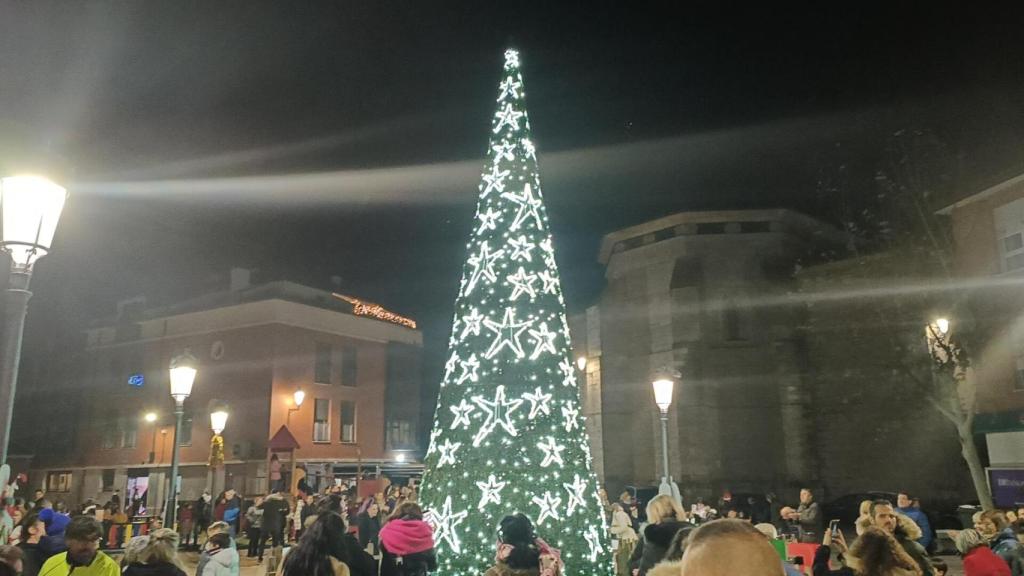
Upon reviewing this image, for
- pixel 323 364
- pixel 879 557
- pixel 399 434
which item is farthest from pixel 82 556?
pixel 399 434

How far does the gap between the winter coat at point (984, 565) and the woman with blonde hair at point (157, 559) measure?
5.69 meters

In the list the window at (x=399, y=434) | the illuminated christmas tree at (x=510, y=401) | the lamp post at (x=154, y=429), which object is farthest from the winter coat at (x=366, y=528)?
the lamp post at (x=154, y=429)

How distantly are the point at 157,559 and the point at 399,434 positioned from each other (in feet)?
111

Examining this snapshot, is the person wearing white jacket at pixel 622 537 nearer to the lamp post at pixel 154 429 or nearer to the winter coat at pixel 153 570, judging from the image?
the winter coat at pixel 153 570

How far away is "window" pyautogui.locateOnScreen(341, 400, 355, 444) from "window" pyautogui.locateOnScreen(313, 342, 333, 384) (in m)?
A: 1.61

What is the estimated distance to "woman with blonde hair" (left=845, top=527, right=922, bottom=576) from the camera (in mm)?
3900

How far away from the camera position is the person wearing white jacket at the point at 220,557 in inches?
246

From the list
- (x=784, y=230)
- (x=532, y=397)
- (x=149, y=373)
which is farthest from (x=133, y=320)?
(x=532, y=397)

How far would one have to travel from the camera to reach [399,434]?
3769 cm

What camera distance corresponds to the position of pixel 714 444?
2892 centimetres

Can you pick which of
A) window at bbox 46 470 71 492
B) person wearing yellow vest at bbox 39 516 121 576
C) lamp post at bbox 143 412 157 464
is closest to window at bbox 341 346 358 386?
lamp post at bbox 143 412 157 464

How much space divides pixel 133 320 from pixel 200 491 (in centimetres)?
1147

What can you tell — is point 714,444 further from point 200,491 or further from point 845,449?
point 200,491

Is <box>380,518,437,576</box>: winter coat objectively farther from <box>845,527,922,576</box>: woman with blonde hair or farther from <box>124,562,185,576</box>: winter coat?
<box>845,527,922,576</box>: woman with blonde hair
